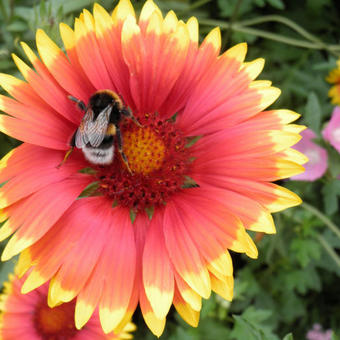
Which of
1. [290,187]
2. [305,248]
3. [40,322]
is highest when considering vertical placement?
[290,187]

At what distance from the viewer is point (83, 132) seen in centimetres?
143

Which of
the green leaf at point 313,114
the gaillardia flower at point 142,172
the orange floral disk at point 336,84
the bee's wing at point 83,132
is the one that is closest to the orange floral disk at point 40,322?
the gaillardia flower at point 142,172

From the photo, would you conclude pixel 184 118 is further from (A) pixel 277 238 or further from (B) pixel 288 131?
(A) pixel 277 238

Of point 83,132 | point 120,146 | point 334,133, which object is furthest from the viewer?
point 334,133

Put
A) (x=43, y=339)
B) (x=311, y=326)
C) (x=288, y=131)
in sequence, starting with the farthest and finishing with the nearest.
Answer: (x=311, y=326) < (x=43, y=339) < (x=288, y=131)

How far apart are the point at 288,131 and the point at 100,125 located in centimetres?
60

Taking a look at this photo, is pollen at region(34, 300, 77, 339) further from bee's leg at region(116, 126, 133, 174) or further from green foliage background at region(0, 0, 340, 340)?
bee's leg at region(116, 126, 133, 174)

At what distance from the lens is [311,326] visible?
265 centimetres

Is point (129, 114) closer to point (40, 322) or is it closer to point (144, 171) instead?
point (144, 171)

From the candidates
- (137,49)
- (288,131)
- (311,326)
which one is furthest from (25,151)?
(311,326)

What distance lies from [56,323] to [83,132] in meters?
0.87

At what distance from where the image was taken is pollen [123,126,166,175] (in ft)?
5.32

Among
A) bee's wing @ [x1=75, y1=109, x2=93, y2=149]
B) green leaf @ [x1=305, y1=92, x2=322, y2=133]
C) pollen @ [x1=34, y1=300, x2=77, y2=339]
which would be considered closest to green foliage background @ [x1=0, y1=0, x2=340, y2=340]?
green leaf @ [x1=305, y1=92, x2=322, y2=133]

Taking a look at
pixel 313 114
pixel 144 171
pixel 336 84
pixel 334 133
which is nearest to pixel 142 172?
pixel 144 171
